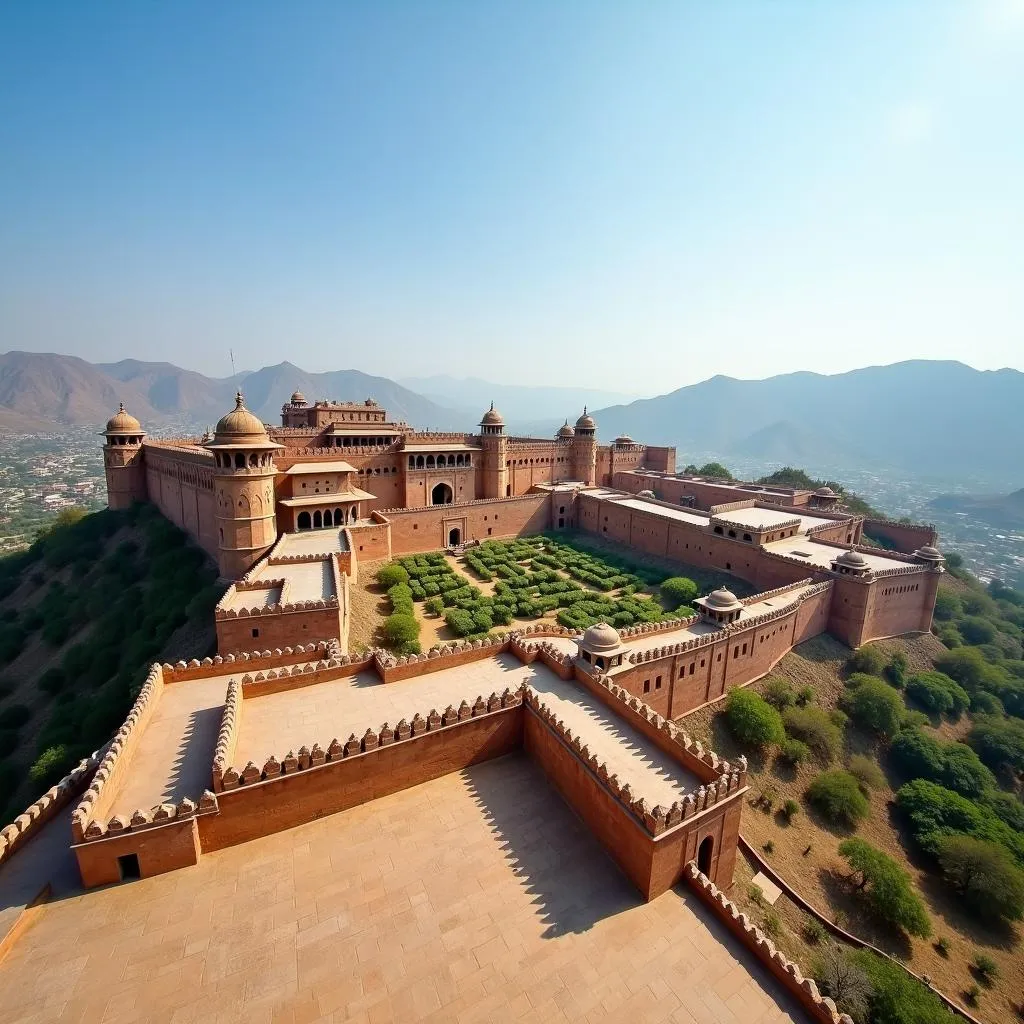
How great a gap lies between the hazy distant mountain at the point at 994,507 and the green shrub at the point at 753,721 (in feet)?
589

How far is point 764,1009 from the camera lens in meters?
8.92

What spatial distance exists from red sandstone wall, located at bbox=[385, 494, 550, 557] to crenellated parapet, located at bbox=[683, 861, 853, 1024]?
2908cm

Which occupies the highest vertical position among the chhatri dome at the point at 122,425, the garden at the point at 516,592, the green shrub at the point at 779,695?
the chhatri dome at the point at 122,425

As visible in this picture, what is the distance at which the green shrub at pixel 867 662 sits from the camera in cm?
2920

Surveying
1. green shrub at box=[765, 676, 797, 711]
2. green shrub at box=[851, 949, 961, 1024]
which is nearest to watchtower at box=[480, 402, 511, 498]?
green shrub at box=[765, 676, 797, 711]

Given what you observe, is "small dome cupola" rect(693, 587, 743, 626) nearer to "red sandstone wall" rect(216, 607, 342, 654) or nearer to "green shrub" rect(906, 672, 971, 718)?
"green shrub" rect(906, 672, 971, 718)

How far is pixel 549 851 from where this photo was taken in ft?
38.3

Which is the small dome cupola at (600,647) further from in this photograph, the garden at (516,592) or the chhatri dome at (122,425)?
the chhatri dome at (122,425)

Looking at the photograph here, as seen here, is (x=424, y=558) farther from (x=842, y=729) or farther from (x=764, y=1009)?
(x=764, y=1009)

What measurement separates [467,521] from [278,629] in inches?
875

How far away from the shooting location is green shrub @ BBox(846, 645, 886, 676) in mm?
29203

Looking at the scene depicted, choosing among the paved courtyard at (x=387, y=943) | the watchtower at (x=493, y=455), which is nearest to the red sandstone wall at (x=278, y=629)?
the paved courtyard at (x=387, y=943)

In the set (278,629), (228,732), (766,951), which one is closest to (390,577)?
(278,629)

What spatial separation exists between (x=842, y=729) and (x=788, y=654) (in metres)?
4.35
